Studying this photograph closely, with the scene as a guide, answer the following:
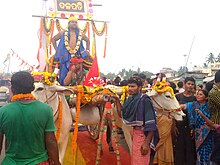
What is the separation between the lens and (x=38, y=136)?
2.67 meters

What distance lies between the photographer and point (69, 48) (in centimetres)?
589

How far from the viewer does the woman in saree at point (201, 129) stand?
4.29m

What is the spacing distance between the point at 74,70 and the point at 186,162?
2.51 metres

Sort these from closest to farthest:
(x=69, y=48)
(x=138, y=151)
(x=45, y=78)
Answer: (x=138, y=151), (x=45, y=78), (x=69, y=48)

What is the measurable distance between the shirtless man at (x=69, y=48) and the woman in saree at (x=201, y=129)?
236 centimetres

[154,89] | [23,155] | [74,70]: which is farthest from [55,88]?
[23,155]

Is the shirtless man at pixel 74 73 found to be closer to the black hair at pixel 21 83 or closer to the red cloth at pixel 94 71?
the red cloth at pixel 94 71

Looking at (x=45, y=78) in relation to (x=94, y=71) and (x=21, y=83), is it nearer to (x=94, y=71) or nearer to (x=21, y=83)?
(x=21, y=83)

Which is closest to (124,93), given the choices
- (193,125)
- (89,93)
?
(89,93)

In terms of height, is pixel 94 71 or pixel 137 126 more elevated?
pixel 94 71

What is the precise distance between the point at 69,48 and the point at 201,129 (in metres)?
2.87

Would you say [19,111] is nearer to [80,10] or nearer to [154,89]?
[154,89]

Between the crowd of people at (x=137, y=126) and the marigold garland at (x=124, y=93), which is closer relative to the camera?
the crowd of people at (x=137, y=126)

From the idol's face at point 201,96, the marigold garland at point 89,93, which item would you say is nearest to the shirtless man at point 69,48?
the marigold garland at point 89,93
